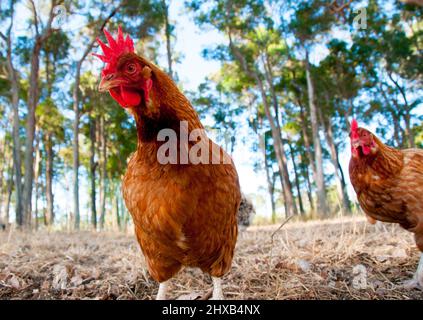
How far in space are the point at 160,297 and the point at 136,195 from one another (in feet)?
2.04

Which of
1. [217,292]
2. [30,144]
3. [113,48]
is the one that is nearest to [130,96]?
[113,48]

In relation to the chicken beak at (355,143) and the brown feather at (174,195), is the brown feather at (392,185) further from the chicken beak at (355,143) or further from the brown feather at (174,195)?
the brown feather at (174,195)

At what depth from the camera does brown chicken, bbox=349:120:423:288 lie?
190 centimetres

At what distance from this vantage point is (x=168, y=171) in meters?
1.22

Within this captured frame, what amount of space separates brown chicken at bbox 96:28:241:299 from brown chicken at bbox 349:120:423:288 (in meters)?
1.30

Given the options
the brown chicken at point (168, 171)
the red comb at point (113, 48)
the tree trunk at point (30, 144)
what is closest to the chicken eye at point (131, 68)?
the brown chicken at point (168, 171)

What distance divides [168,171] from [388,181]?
66.0 inches

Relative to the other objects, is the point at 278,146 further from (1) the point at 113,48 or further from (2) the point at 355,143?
(1) the point at 113,48

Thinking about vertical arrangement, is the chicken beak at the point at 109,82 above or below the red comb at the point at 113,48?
below

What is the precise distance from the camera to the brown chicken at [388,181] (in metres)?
1.90

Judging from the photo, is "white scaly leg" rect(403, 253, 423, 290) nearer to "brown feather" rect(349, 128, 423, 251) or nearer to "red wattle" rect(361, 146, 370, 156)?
"brown feather" rect(349, 128, 423, 251)

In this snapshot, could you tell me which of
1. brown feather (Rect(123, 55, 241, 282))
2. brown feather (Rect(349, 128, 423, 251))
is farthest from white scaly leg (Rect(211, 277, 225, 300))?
brown feather (Rect(349, 128, 423, 251))

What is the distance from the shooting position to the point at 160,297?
1522 mm

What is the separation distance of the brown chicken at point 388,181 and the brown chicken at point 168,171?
4.27 feet
